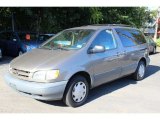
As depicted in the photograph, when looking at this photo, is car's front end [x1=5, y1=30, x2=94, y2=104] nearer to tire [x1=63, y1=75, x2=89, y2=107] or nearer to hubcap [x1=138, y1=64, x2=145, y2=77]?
tire [x1=63, y1=75, x2=89, y2=107]

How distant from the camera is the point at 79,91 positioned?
541cm

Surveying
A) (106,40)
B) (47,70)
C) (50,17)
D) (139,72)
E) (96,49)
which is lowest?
(139,72)

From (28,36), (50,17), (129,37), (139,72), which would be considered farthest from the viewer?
(50,17)

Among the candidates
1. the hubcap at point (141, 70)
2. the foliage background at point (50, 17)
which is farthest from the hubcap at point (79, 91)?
the foliage background at point (50, 17)

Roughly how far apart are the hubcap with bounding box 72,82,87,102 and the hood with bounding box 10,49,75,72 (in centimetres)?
64

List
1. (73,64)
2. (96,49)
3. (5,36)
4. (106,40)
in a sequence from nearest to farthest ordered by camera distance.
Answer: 1. (73,64)
2. (96,49)
3. (106,40)
4. (5,36)

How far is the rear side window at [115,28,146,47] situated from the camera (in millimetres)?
6911

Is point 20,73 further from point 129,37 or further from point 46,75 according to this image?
point 129,37

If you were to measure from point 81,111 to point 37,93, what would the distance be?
943 mm

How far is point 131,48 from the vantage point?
23.5 ft

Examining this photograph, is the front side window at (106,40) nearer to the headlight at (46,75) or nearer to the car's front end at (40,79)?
the car's front end at (40,79)

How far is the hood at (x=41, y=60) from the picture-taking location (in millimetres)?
5027

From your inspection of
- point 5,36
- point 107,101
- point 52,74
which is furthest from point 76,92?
point 5,36

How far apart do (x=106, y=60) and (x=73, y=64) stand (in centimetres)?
112
